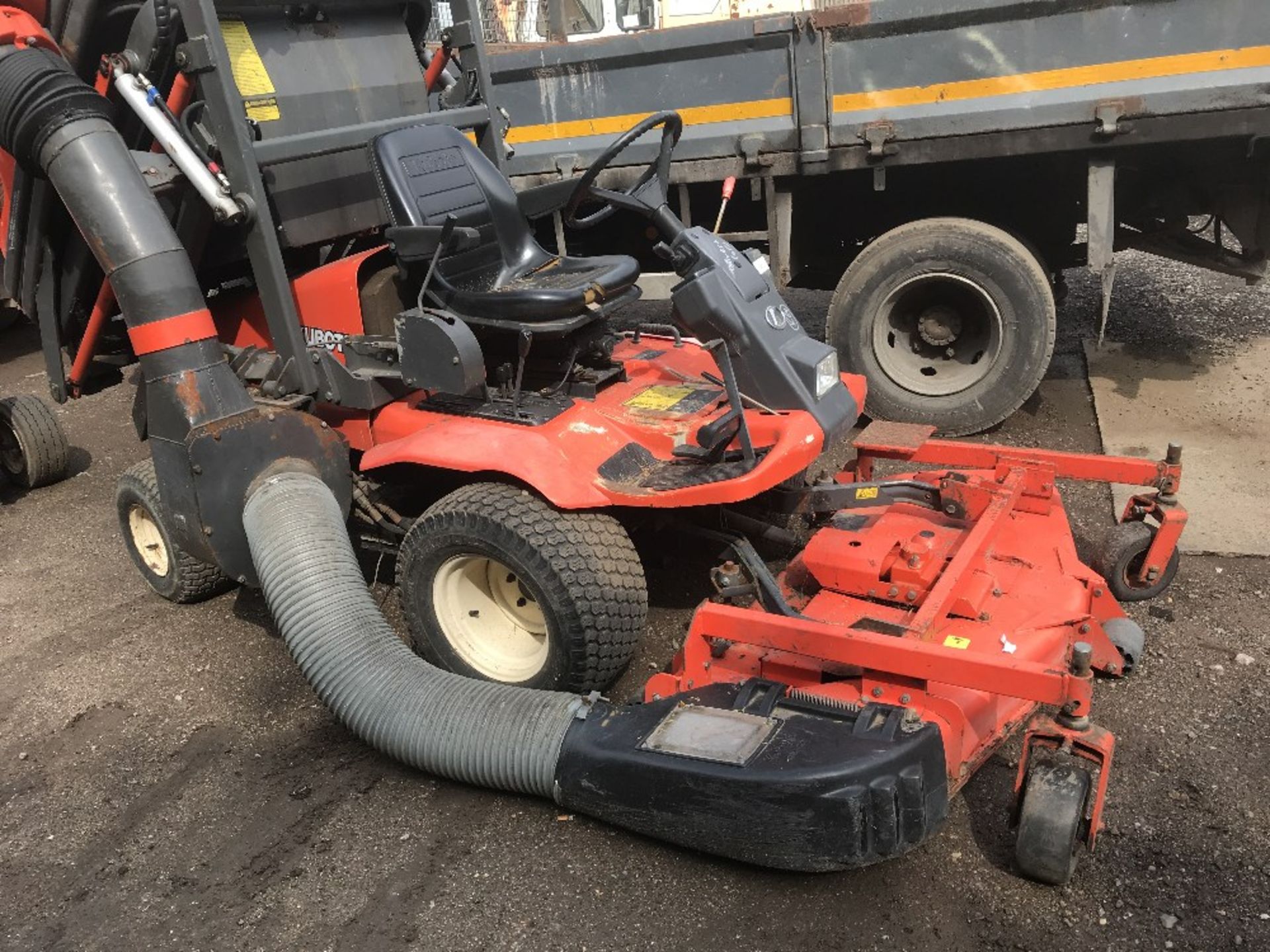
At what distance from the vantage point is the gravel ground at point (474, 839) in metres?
2.30

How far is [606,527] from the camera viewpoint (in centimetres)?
296

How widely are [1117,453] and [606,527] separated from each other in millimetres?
2739

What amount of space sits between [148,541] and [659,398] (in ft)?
6.84

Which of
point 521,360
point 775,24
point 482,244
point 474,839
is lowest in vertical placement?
point 474,839

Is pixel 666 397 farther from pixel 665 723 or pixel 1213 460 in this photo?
pixel 1213 460

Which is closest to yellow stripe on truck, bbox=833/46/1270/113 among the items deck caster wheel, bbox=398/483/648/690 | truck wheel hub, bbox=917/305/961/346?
truck wheel hub, bbox=917/305/961/346

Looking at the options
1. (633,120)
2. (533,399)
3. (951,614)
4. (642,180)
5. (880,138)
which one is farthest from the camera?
(633,120)

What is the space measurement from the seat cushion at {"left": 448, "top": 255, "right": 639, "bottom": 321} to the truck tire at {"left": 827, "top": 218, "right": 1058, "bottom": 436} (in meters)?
1.63

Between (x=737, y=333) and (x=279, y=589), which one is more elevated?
(x=737, y=333)

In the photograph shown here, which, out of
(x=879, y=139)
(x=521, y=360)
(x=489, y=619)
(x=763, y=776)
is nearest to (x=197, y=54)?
(x=521, y=360)

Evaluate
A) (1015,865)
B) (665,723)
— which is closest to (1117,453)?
(1015,865)

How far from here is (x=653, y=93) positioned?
5027 millimetres

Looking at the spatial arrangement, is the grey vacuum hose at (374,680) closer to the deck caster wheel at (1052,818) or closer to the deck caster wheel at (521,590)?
the deck caster wheel at (521,590)

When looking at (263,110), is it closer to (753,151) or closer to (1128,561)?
(753,151)
